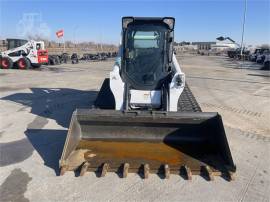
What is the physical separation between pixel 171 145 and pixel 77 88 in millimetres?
7724

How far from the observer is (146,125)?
16.6 ft

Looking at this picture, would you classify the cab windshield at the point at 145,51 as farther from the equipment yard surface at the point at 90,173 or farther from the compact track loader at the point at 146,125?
the equipment yard surface at the point at 90,173

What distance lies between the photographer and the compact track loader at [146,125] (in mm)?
4406

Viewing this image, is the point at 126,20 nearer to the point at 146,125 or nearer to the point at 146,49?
the point at 146,49

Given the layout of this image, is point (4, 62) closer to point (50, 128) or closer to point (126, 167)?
point (50, 128)

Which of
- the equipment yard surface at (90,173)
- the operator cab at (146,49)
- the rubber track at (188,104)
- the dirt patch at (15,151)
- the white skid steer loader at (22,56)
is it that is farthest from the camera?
the white skid steer loader at (22,56)

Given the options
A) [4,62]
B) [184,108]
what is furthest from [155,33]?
[4,62]

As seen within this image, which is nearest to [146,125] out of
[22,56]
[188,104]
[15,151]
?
[188,104]

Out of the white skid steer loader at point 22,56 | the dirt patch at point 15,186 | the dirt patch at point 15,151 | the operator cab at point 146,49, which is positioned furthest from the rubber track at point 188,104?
the white skid steer loader at point 22,56

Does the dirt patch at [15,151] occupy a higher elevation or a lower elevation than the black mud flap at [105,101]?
lower

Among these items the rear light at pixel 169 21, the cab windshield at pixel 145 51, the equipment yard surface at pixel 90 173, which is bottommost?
the equipment yard surface at pixel 90 173

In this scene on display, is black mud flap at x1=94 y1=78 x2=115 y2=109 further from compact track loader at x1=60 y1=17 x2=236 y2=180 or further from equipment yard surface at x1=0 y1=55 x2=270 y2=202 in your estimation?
equipment yard surface at x1=0 y1=55 x2=270 y2=202

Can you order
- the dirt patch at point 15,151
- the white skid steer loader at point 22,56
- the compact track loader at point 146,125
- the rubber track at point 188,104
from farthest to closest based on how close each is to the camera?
the white skid steer loader at point 22,56 → the rubber track at point 188,104 → the dirt patch at point 15,151 → the compact track loader at point 146,125

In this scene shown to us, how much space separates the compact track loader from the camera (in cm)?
441
